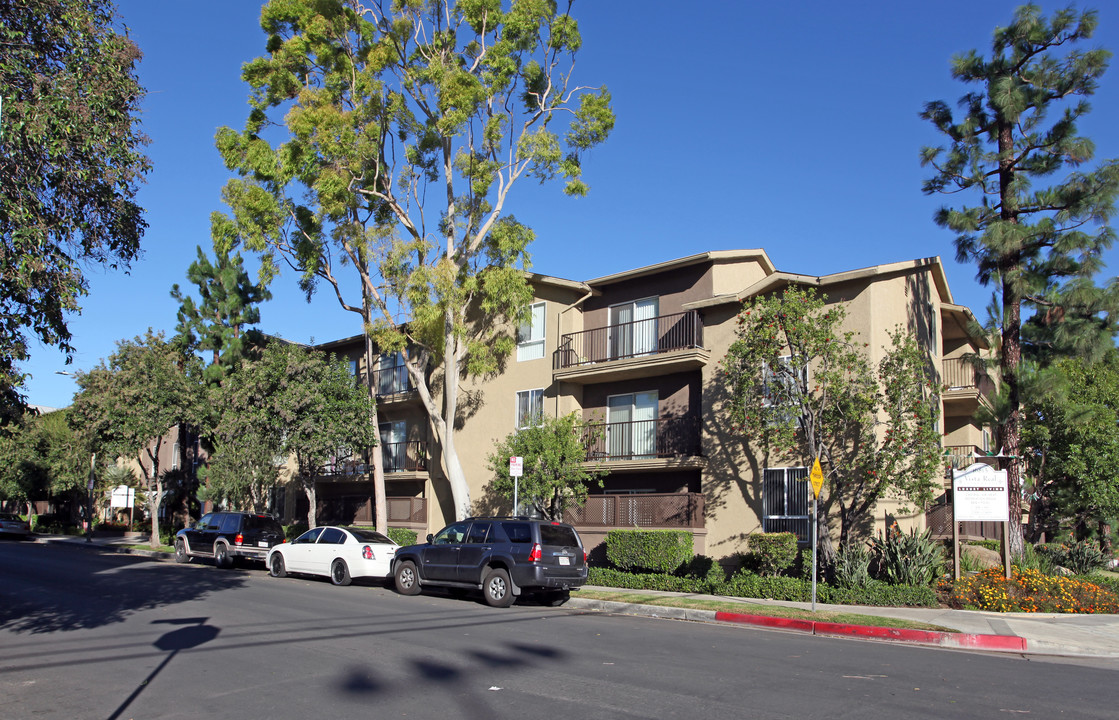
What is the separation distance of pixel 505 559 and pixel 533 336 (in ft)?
39.7

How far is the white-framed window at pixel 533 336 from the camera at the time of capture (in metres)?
27.7

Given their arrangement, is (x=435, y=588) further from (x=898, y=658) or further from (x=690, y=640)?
(x=898, y=658)

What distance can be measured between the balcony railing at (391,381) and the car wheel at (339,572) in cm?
1234

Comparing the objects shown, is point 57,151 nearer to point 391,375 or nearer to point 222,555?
point 222,555

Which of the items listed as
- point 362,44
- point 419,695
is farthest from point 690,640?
point 362,44

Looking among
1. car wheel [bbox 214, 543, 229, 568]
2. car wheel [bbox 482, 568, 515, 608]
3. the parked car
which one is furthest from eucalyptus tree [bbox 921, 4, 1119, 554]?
the parked car

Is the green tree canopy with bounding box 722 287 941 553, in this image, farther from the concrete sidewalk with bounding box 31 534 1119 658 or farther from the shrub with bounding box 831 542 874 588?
the concrete sidewalk with bounding box 31 534 1119 658

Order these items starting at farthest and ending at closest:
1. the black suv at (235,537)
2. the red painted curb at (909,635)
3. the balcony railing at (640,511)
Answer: the black suv at (235,537) < the balcony railing at (640,511) < the red painted curb at (909,635)

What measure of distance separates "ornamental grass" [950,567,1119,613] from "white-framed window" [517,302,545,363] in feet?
48.3

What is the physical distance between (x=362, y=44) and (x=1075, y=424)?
23730mm

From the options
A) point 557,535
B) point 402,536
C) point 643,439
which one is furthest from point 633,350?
point 402,536

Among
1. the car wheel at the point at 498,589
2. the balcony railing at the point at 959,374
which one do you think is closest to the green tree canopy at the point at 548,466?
the car wheel at the point at 498,589

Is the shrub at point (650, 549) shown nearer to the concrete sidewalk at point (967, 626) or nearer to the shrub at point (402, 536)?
the concrete sidewalk at point (967, 626)

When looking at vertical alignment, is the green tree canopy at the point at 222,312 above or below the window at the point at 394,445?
above
